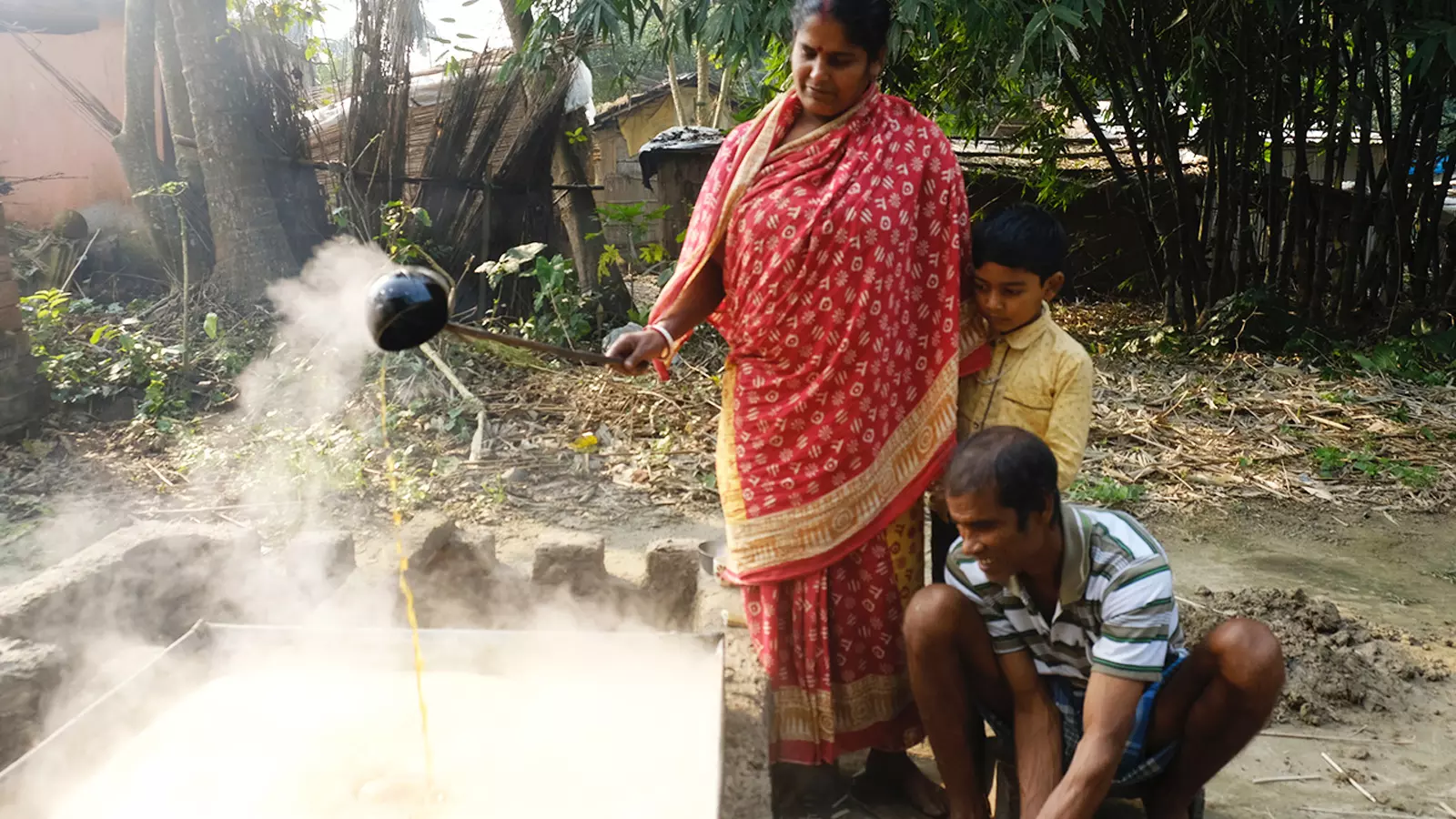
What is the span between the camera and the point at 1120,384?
648cm

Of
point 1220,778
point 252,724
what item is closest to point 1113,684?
point 1220,778

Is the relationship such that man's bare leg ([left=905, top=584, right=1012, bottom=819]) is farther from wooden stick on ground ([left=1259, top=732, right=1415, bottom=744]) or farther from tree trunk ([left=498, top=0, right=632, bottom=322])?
tree trunk ([left=498, top=0, right=632, bottom=322])

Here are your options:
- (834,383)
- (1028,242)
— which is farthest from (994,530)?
(1028,242)

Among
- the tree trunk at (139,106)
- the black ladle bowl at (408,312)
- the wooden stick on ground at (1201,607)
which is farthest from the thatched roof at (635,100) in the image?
the black ladle bowl at (408,312)

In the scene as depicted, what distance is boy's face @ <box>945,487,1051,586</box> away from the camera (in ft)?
5.79

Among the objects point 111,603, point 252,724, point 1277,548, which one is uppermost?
point 111,603

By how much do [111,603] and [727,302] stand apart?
5.80 feet

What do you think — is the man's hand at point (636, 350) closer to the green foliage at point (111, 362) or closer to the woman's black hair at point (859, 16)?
the woman's black hair at point (859, 16)

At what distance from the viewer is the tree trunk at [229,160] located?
639 cm

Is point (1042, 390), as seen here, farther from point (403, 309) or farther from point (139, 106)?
point (139, 106)

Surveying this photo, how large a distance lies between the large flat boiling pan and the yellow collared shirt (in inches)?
31.4

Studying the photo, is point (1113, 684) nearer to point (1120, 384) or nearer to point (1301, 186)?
point (1120, 384)

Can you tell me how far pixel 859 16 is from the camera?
1.94 meters

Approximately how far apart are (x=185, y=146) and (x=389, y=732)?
19.2 ft
